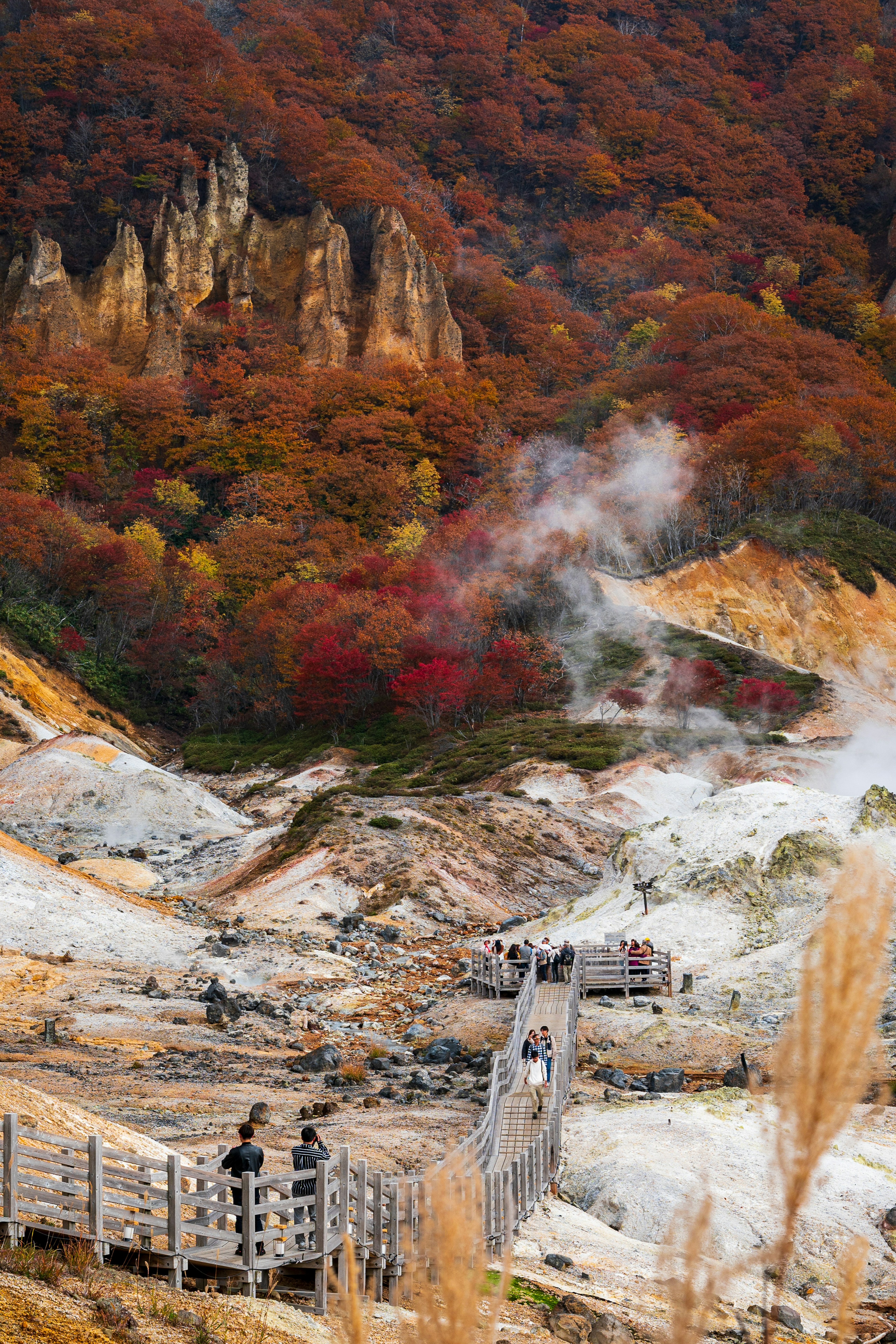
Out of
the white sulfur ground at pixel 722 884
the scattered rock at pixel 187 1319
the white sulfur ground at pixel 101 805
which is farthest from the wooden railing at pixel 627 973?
the white sulfur ground at pixel 101 805

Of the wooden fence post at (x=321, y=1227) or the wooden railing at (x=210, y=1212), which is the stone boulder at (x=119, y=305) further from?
the wooden fence post at (x=321, y=1227)

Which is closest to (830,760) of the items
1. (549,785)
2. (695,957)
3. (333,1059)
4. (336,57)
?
(549,785)

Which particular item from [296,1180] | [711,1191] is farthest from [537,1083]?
[296,1180]

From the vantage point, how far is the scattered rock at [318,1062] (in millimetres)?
23000

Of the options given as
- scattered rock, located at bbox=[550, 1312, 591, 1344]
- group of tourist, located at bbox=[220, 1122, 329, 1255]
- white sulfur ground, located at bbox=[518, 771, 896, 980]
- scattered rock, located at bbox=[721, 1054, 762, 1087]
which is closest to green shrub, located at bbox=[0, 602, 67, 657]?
white sulfur ground, located at bbox=[518, 771, 896, 980]

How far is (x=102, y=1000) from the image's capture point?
26594mm

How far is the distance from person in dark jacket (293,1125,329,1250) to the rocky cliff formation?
277ft

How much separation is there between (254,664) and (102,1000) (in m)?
43.8

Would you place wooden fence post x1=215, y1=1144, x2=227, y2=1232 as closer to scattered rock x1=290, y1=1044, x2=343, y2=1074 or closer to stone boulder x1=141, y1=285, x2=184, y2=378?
scattered rock x1=290, y1=1044, x2=343, y2=1074

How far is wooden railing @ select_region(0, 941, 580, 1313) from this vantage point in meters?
9.02

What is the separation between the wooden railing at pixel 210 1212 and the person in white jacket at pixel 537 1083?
246 inches

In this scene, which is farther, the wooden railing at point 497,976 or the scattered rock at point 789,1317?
the wooden railing at point 497,976

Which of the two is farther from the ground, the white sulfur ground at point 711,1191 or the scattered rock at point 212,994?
the white sulfur ground at point 711,1191

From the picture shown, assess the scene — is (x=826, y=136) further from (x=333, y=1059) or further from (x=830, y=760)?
(x=333, y=1059)
